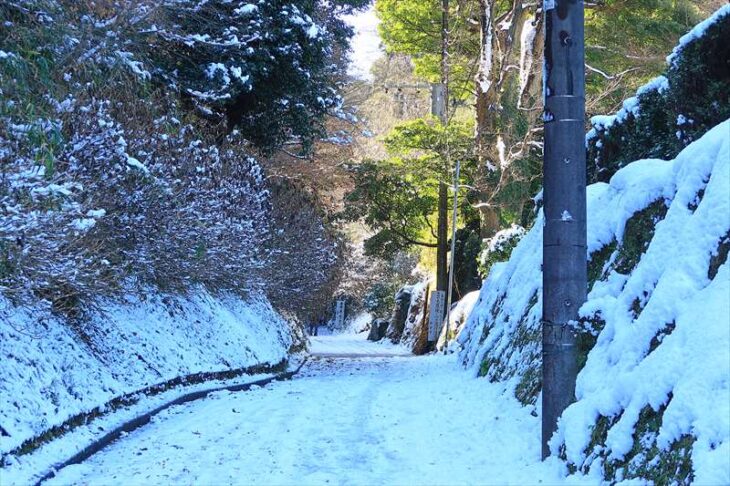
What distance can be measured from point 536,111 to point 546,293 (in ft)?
60.5

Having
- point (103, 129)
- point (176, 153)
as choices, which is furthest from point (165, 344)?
point (103, 129)

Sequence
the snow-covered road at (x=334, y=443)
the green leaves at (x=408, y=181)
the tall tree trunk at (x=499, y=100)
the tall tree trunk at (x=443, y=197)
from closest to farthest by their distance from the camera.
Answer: the snow-covered road at (x=334, y=443) < the tall tree trunk at (x=499, y=100) < the green leaves at (x=408, y=181) < the tall tree trunk at (x=443, y=197)

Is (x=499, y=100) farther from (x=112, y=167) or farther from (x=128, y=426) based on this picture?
(x=128, y=426)

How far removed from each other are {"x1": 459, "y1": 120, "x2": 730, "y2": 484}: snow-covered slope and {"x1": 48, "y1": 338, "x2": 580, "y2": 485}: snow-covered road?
0.66 metres

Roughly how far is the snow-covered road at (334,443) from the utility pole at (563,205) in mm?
665

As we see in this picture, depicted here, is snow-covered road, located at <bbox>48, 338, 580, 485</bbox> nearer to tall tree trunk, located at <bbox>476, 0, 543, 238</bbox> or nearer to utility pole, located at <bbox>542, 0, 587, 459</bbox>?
utility pole, located at <bbox>542, 0, 587, 459</bbox>

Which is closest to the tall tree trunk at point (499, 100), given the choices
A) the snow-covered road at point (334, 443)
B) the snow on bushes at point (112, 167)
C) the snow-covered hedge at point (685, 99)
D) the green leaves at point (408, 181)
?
the green leaves at point (408, 181)

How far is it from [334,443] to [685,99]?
5079 mm

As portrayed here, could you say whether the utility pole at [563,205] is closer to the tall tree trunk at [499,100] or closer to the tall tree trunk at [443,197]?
the tall tree trunk at [499,100]

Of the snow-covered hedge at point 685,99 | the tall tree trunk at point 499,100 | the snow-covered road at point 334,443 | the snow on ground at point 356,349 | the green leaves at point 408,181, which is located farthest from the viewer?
the snow on ground at point 356,349

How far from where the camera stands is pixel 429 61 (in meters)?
28.3

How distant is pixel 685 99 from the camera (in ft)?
26.8

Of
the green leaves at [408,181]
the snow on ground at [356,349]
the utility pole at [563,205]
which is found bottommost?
the snow on ground at [356,349]

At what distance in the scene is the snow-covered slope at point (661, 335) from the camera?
416 centimetres
